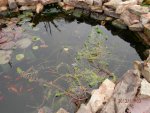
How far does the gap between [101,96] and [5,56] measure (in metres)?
1.98

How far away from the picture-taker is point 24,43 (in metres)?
4.94

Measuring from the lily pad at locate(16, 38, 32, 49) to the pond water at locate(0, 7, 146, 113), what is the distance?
0.25 ft

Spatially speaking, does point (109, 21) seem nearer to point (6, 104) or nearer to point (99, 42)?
point (99, 42)

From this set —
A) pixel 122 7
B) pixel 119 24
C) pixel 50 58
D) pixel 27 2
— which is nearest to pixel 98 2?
pixel 122 7

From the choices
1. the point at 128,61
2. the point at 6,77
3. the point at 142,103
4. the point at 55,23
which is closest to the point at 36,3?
the point at 55,23

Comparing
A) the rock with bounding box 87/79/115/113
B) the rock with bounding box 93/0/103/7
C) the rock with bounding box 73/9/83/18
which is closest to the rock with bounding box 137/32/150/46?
the rock with bounding box 93/0/103/7

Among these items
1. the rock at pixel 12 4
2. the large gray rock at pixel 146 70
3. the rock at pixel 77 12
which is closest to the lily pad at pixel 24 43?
the rock at pixel 12 4

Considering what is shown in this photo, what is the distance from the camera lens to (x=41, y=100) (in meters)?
3.90

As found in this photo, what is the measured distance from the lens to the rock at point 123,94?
3.15 metres

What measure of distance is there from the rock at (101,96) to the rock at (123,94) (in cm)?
9

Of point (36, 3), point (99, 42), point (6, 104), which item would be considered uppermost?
point (36, 3)

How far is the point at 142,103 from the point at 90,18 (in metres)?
2.62

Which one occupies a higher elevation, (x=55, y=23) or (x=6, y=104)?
(x=55, y=23)

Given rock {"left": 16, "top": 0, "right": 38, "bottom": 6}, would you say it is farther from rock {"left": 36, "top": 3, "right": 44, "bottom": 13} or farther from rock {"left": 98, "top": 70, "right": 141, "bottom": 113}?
rock {"left": 98, "top": 70, "right": 141, "bottom": 113}
